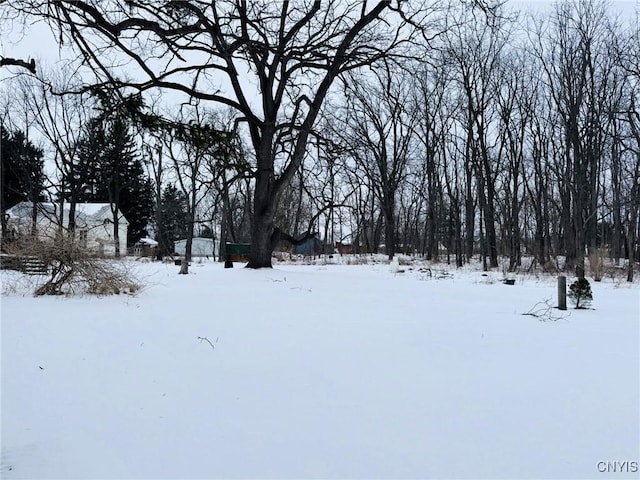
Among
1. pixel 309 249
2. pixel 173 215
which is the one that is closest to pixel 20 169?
pixel 173 215

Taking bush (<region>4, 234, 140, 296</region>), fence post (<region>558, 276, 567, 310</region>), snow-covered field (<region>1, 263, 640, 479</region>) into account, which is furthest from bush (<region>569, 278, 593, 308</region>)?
bush (<region>4, 234, 140, 296</region>)

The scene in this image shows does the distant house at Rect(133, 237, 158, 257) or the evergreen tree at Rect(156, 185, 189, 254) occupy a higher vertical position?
the evergreen tree at Rect(156, 185, 189, 254)

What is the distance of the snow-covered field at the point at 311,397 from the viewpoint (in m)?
2.14

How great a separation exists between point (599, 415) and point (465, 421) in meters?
0.90

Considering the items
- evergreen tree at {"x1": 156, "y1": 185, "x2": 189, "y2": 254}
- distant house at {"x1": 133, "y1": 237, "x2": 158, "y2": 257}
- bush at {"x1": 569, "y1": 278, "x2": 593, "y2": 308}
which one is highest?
evergreen tree at {"x1": 156, "y1": 185, "x2": 189, "y2": 254}

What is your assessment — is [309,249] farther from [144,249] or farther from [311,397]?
[311,397]

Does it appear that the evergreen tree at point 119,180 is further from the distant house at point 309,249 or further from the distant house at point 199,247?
the distant house at point 309,249

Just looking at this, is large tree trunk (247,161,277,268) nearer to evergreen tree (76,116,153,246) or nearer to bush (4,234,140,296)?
bush (4,234,140,296)

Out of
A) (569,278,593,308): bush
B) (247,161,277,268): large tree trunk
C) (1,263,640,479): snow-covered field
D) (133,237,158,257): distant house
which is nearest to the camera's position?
(1,263,640,479): snow-covered field

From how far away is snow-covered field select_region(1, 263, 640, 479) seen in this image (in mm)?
2139

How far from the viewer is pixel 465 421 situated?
2586 mm

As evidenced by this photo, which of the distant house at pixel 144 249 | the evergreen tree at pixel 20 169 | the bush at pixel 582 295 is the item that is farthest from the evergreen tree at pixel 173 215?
the bush at pixel 582 295

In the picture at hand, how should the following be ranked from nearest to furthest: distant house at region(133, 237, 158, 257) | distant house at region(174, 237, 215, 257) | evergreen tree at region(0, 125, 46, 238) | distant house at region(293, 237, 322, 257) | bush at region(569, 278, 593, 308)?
1. bush at region(569, 278, 593, 308)
2. distant house at region(133, 237, 158, 257)
3. evergreen tree at region(0, 125, 46, 238)
4. distant house at region(293, 237, 322, 257)
5. distant house at region(174, 237, 215, 257)

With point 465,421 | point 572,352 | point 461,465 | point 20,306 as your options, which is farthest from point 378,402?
→ point 20,306
